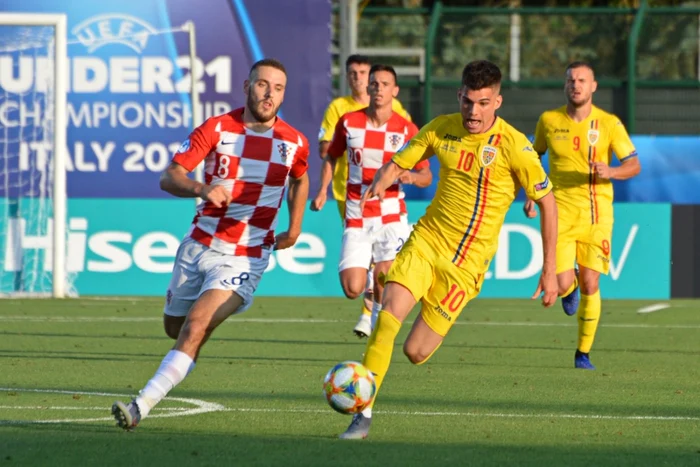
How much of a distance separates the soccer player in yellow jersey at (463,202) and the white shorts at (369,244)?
4.18 meters

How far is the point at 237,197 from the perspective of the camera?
304 inches

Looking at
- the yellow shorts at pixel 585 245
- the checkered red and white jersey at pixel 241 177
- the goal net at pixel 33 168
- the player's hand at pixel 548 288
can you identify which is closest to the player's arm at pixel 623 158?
the yellow shorts at pixel 585 245

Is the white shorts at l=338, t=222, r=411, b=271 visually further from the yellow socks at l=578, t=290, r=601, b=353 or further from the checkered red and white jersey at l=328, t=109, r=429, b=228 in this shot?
the yellow socks at l=578, t=290, r=601, b=353

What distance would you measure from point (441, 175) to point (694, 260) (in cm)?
1146

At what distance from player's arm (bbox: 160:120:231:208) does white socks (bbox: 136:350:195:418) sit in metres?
0.77

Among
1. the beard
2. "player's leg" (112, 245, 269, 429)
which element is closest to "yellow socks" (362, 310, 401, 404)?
"player's leg" (112, 245, 269, 429)

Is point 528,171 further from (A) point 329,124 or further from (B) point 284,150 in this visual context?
(A) point 329,124

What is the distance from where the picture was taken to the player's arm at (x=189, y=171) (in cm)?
705

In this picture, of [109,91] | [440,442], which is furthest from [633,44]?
[440,442]

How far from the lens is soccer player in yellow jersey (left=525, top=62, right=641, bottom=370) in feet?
36.6

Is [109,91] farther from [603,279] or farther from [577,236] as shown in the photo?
[577,236]

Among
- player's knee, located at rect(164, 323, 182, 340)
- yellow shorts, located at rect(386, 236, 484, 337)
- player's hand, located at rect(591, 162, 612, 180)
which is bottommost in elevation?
player's knee, located at rect(164, 323, 182, 340)

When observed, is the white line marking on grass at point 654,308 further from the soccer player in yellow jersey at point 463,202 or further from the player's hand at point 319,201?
the soccer player in yellow jersey at point 463,202

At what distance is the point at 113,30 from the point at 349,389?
14884 mm
